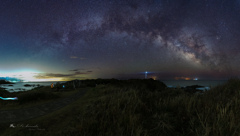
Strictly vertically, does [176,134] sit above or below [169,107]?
below

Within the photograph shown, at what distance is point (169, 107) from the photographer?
15.4ft

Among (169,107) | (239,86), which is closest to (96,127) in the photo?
(169,107)

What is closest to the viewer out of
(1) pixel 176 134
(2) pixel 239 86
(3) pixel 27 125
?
(1) pixel 176 134

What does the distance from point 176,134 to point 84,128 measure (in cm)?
262

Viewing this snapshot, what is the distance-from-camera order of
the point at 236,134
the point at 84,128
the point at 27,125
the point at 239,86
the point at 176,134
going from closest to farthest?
the point at 236,134 → the point at 176,134 → the point at 84,128 → the point at 27,125 → the point at 239,86

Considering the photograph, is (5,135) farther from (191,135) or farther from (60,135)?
(191,135)

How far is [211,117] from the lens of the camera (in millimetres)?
3457

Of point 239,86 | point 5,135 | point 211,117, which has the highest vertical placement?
point 239,86

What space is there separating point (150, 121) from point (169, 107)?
141 cm

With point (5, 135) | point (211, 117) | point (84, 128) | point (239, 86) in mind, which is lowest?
point (5, 135)

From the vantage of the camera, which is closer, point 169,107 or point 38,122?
point 38,122

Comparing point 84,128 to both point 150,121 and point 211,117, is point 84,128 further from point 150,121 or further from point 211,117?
point 211,117

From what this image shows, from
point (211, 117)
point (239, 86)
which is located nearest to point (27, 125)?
point (211, 117)

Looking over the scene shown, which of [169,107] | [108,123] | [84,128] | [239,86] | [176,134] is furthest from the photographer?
[239,86]
